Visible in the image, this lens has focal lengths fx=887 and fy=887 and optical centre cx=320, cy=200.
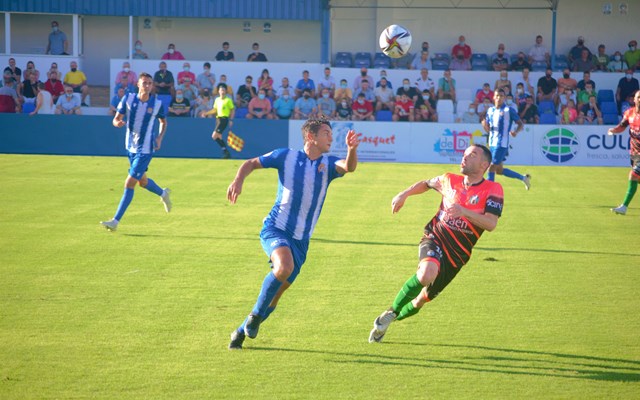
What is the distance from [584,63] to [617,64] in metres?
1.11

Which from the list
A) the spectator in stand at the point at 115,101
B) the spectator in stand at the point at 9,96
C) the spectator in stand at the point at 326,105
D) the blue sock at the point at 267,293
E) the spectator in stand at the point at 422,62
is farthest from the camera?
the spectator in stand at the point at 422,62

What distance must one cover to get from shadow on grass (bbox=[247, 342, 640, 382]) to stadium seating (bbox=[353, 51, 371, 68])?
25.2 m

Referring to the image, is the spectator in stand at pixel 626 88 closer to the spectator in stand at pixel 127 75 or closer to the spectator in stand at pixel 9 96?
the spectator in stand at pixel 127 75

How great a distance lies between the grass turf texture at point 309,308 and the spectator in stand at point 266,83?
12.3m

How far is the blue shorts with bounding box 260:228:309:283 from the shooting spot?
728 cm

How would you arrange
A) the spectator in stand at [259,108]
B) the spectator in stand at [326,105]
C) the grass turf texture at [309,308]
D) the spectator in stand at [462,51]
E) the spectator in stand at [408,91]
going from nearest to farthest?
1. the grass turf texture at [309,308]
2. the spectator in stand at [259,108]
3. the spectator in stand at [408,91]
4. the spectator in stand at [326,105]
5. the spectator in stand at [462,51]

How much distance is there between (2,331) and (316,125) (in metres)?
3.22

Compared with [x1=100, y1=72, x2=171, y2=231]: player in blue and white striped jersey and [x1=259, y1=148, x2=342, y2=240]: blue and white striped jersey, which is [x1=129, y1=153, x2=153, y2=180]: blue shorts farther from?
[x1=259, y1=148, x2=342, y2=240]: blue and white striped jersey

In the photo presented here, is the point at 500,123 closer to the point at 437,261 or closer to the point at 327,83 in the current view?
the point at 327,83

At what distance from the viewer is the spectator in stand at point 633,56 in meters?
31.1

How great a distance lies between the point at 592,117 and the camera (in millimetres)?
27531

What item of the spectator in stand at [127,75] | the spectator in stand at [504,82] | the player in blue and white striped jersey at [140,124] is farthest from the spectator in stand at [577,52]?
the player in blue and white striped jersey at [140,124]

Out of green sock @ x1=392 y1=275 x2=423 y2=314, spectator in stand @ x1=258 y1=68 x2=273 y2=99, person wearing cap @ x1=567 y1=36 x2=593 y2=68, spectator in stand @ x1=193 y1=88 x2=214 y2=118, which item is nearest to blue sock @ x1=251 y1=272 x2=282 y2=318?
green sock @ x1=392 y1=275 x2=423 y2=314

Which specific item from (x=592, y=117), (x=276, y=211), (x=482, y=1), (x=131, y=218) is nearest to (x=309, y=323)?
(x=276, y=211)
